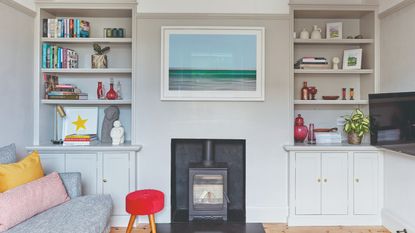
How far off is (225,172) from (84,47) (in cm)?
228

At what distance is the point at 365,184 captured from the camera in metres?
3.17

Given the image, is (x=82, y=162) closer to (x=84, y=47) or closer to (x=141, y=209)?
(x=141, y=209)

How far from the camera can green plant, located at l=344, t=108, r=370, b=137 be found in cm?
324

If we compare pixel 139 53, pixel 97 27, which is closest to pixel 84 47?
pixel 97 27

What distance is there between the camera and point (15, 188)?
2090 millimetres

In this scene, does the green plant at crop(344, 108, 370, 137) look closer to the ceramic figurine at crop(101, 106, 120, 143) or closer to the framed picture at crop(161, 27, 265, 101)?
the framed picture at crop(161, 27, 265, 101)

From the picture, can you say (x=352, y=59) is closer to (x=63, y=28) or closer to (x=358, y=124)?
(x=358, y=124)

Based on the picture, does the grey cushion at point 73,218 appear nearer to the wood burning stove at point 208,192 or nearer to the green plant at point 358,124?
the wood burning stove at point 208,192

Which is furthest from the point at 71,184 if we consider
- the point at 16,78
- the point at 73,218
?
the point at 16,78

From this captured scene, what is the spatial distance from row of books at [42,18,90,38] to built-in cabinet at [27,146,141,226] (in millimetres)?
1278

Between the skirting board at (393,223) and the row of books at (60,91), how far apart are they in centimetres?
353

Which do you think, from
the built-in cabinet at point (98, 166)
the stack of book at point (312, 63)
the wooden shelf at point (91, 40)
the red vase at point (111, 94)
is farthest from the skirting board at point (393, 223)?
the wooden shelf at point (91, 40)

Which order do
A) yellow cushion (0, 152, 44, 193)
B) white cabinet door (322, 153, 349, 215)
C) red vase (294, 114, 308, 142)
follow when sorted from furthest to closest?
red vase (294, 114, 308, 142)
white cabinet door (322, 153, 349, 215)
yellow cushion (0, 152, 44, 193)

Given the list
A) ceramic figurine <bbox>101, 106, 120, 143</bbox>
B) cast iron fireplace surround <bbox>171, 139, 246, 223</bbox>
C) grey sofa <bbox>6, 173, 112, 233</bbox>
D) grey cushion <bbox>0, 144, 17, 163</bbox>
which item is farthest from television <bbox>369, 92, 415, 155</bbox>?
grey cushion <bbox>0, 144, 17, 163</bbox>
